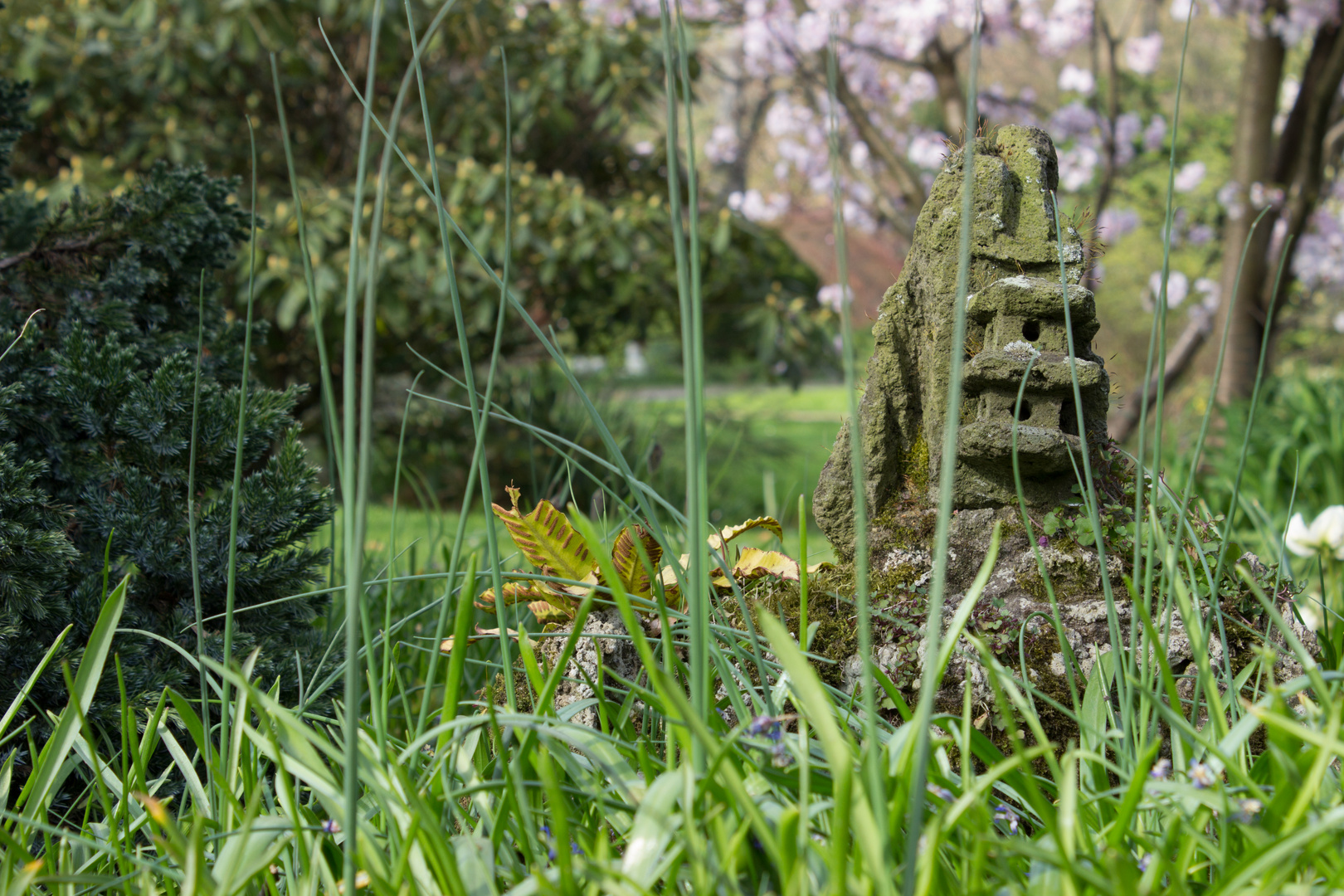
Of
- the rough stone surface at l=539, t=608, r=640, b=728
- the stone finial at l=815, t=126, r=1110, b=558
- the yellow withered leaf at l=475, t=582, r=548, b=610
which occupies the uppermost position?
the stone finial at l=815, t=126, r=1110, b=558

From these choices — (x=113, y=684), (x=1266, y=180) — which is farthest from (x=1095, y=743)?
(x=1266, y=180)

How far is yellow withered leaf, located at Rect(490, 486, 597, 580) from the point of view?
1.33 m

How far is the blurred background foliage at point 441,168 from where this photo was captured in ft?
13.7

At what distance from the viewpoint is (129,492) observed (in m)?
1.34

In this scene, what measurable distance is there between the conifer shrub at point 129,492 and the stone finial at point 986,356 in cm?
88

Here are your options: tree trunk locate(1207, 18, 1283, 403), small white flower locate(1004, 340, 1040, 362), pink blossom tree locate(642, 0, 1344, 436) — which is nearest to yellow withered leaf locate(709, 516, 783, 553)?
small white flower locate(1004, 340, 1040, 362)

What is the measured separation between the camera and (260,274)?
3.90 metres

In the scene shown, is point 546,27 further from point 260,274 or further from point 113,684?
point 113,684

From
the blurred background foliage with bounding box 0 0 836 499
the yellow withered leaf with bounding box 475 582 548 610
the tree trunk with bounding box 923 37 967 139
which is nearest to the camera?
the yellow withered leaf with bounding box 475 582 548 610

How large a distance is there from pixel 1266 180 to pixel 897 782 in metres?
5.25

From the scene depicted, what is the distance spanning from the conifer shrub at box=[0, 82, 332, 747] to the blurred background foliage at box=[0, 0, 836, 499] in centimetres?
233

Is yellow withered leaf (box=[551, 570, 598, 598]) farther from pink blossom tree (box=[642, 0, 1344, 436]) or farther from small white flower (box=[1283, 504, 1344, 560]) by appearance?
pink blossom tree (box=[642, 0, 1344, 436])

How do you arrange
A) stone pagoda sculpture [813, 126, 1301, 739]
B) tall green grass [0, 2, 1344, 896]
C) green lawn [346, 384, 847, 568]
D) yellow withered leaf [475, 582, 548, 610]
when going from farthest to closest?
green lawn [346, 384, 847, 568] → yellow withered leaf [475, 582, 548, 610] → stone pagoda sculpture [813, 126, 1301, 739] → tall green grass [0, 2, 1344, 896]

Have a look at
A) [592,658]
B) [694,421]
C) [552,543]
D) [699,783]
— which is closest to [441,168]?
[552,543]
